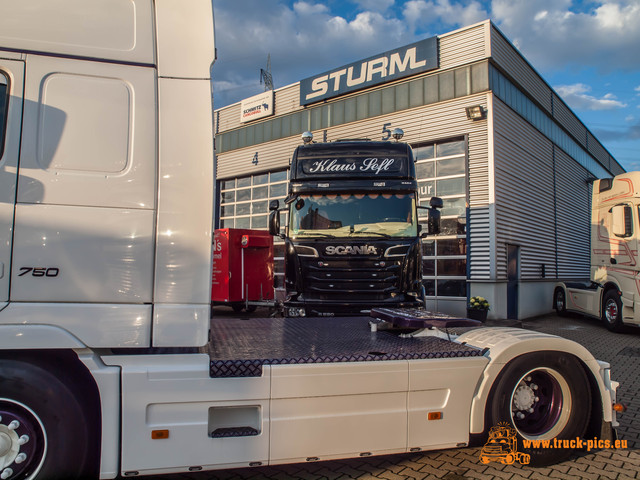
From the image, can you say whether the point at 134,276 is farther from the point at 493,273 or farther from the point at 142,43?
the point at 493,273

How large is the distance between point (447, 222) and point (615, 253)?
4.36 metres

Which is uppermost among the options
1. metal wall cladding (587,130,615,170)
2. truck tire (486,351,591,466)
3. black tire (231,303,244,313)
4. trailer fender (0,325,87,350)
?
metal wall cladding (587,130,615,170)

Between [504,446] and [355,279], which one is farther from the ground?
[355,279]

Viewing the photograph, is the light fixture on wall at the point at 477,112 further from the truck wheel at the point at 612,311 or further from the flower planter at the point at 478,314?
the truck wheel at the point at 612,311

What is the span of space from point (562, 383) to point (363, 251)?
168 inches

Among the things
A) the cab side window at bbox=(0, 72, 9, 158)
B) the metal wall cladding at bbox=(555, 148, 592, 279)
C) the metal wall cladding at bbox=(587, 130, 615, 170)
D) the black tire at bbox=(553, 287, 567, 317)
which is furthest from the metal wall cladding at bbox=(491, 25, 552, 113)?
the cab side window at bbox=(0, 72, 9, 158)

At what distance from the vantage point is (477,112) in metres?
13.0

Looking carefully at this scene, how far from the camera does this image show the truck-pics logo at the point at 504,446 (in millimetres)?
3436

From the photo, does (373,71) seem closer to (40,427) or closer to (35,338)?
(35,338)

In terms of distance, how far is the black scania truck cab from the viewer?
7.56 metres

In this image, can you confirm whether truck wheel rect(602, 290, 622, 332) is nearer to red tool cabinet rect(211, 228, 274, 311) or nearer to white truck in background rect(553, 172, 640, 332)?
white truck in background rect(553, 172, 640, 332)

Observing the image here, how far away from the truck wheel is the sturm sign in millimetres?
7990

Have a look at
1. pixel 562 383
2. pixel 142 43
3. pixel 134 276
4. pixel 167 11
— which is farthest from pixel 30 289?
pixel 562 383

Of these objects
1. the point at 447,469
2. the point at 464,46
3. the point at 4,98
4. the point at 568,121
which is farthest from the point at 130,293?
the point at 568,121
